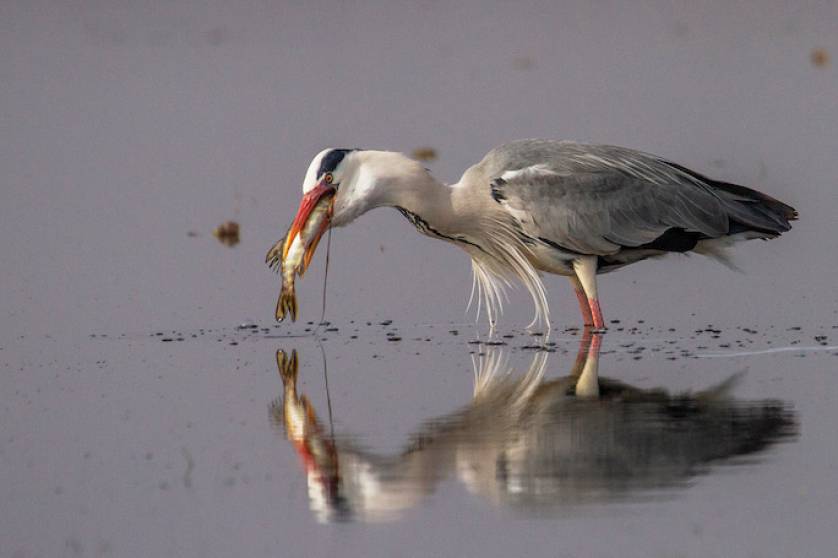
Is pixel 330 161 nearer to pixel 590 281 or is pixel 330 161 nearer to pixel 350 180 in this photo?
pixel 350 180

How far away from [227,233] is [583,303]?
4760mm

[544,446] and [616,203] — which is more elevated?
[616,203]

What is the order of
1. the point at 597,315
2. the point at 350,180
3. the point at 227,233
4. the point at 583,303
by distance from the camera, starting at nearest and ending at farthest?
the point at 350,180 → the point at 597,315 → the point at 583,303 → the point at 227,233

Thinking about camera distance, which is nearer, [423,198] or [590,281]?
[423,198]

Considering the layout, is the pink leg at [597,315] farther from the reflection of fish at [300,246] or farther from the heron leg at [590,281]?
the reflection of fish at [300,246]

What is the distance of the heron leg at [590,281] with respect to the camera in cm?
1209

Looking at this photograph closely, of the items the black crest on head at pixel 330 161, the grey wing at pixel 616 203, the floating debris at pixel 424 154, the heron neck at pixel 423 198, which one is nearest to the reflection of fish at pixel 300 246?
the black crest on head at pixel 330 161

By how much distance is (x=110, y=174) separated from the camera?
19281 mm

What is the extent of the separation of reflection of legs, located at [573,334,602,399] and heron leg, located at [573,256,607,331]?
12cm

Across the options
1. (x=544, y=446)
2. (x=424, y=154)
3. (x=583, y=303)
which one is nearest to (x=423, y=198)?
(x=583, y=303)

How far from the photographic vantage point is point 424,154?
732 inches

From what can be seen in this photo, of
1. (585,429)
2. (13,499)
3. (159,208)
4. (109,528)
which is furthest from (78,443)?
(159,208)

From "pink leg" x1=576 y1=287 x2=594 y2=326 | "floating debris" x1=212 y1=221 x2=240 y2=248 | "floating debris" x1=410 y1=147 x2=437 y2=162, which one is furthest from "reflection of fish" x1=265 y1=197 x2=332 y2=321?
"floating debris" x1=410 y1=147 x2=437 y2=162

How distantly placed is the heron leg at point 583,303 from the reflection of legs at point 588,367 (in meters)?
0.16
